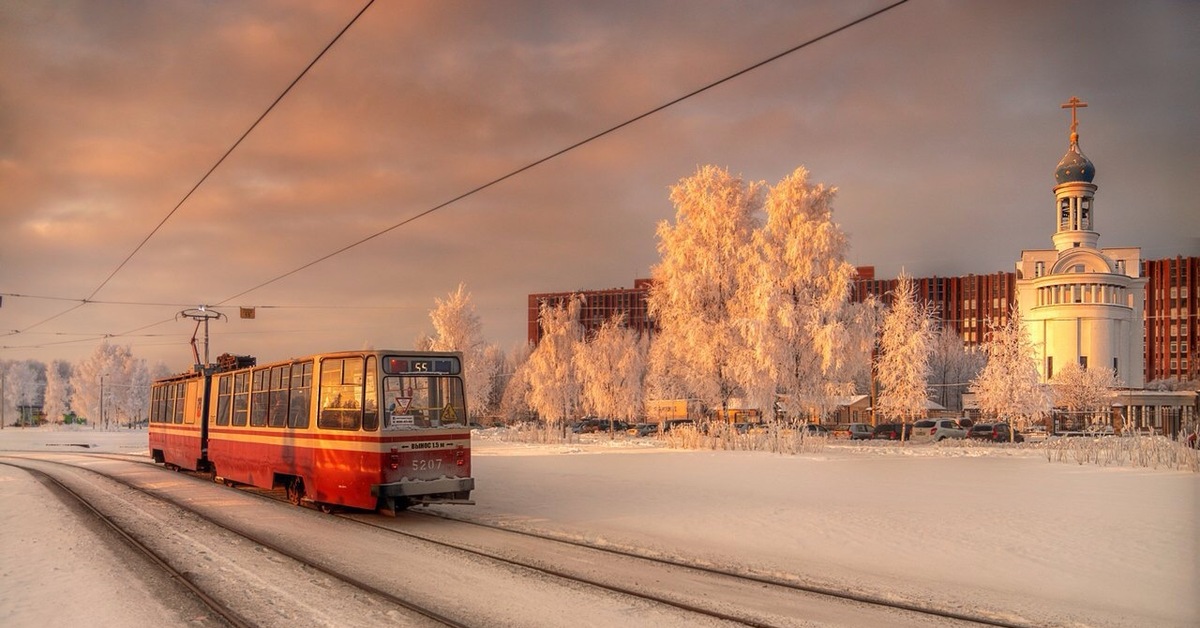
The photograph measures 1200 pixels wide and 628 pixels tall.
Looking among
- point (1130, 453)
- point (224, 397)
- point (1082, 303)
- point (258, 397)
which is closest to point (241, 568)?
point (258, 397)

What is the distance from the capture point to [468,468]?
655 inches

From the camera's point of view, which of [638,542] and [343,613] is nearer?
[343,613]

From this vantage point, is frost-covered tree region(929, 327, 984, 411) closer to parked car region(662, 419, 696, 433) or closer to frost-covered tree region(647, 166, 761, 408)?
parked car region(662, 419, 696, 433)

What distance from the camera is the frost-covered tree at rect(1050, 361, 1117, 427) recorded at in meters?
61.0

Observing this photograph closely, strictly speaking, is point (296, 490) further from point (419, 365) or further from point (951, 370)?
point (951, 370)

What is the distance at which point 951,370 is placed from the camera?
93.1 metres

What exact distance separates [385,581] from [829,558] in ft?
21.9

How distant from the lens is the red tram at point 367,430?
15.3 meters

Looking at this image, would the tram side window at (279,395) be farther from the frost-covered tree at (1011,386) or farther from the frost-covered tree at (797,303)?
the frost-covered tree at (1011,386)

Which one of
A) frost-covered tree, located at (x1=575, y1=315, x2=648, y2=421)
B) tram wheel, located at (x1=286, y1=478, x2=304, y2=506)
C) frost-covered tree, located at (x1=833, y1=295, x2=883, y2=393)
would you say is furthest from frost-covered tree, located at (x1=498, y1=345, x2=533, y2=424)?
tram wheel, located at (x1=286, y1=478, x2=304, y2=506)

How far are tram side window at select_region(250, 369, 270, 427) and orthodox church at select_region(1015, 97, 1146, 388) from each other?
71.8 meters

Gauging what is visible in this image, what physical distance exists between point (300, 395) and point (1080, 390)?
6192cm

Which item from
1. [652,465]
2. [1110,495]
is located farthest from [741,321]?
[1110,495]

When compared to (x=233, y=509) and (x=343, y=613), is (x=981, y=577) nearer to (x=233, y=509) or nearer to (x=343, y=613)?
(x=343, y=613)
